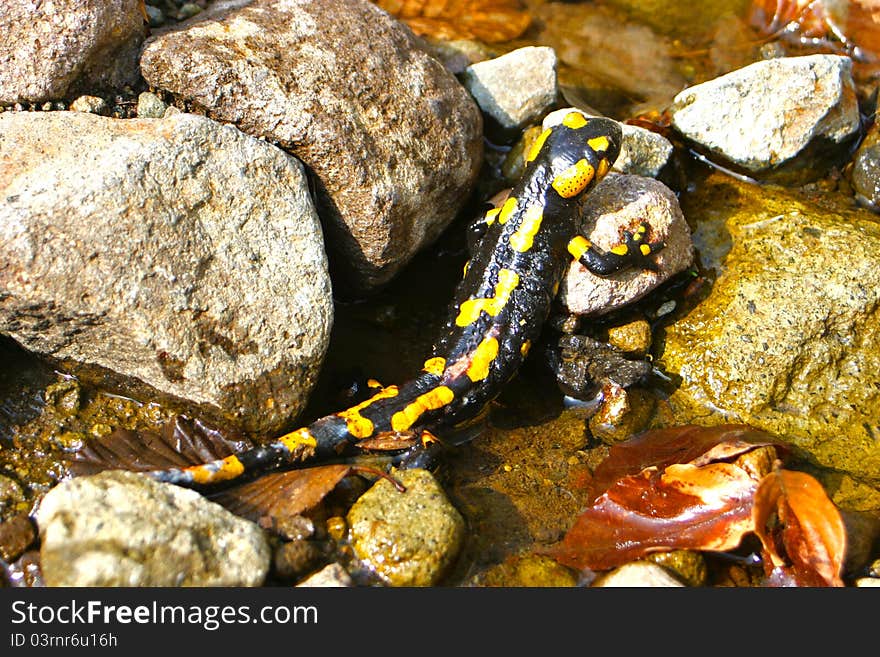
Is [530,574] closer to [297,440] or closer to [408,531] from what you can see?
[408,531]

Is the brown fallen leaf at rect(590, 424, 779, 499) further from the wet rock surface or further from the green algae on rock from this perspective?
the wet rock surface

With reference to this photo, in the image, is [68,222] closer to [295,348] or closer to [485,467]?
[295,348]

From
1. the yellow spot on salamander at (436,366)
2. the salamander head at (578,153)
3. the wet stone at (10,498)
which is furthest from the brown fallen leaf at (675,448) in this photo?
the wet stone at (10,498)

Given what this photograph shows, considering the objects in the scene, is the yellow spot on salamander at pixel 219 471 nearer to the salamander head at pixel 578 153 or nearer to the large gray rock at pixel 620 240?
the large gray rock at pixel 620 240

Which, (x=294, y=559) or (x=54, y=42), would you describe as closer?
(x=294, y=559)

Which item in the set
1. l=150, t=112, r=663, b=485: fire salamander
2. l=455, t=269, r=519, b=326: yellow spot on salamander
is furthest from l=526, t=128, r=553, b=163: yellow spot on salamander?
l=455, t=269, r=519, b=326: yellow spot on salamander

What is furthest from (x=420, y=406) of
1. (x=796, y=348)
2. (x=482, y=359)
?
(x=796, y=348)
